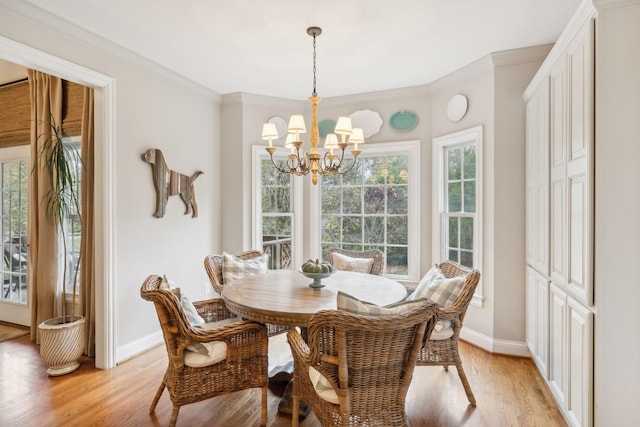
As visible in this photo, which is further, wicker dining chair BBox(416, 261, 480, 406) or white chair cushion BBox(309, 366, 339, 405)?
wicker dining chair BBox(416, 261, 480, 406)

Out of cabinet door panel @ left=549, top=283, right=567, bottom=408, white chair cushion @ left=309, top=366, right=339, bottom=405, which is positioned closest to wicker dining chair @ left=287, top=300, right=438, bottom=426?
white chair cushion @ left=309, top=366, right=339, bottom=405

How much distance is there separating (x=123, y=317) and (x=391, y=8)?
3.29 meters

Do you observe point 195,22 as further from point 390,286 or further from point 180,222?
point 390,286

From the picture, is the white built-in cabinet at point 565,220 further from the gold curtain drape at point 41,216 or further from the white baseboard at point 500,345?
the gold curtain drape at point 41,216

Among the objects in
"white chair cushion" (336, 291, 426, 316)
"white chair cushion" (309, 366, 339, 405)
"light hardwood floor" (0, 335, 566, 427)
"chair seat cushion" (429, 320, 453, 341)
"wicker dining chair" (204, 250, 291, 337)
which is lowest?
"light hardwood floor" (0, 335, 566, 427)

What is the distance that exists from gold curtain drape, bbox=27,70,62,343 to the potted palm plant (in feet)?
0.22

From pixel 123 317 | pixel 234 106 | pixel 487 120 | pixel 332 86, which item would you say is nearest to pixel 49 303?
pixel 123 317

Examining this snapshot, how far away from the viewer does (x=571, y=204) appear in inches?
80.4

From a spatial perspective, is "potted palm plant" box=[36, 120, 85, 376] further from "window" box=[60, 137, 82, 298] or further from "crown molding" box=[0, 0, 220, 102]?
"crown molding" box=[0, 0, 220, 102]

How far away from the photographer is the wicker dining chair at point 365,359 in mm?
1467

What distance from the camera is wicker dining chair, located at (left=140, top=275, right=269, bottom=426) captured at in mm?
1884

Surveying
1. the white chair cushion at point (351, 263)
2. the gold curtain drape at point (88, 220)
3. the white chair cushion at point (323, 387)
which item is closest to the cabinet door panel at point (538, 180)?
the white chair cushion at point (351, 263)

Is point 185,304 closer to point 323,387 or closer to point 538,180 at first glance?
point 323,387
